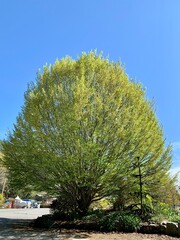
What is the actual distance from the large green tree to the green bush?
67.9 inches

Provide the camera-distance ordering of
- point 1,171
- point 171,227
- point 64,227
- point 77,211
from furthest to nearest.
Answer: point 1,171 → point 77,211 → point 64,227 → point 171,227

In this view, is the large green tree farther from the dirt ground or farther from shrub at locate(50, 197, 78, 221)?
the dirt ground

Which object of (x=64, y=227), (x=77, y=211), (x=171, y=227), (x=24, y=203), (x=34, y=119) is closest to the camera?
(x=171, y=227)

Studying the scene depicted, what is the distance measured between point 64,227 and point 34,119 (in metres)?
4.96

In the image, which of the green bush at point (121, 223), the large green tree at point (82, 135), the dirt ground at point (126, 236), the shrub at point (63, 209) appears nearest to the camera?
the dirt ground at point (126, 236)

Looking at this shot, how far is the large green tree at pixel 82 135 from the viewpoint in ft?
34.6

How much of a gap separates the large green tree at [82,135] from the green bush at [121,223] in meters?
1.73

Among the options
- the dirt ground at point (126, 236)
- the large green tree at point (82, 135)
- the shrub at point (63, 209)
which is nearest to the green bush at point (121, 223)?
the dirt ground at point (126, 236)

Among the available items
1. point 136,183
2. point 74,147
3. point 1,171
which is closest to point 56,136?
point 74,147

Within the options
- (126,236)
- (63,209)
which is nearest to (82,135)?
(63,209)

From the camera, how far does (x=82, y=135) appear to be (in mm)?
11016

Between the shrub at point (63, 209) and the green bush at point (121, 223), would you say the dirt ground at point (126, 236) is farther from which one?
the shrub at point (63, 209)

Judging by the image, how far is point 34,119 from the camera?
11.1 m

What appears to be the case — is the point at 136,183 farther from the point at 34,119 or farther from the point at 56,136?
the point at 34,119
